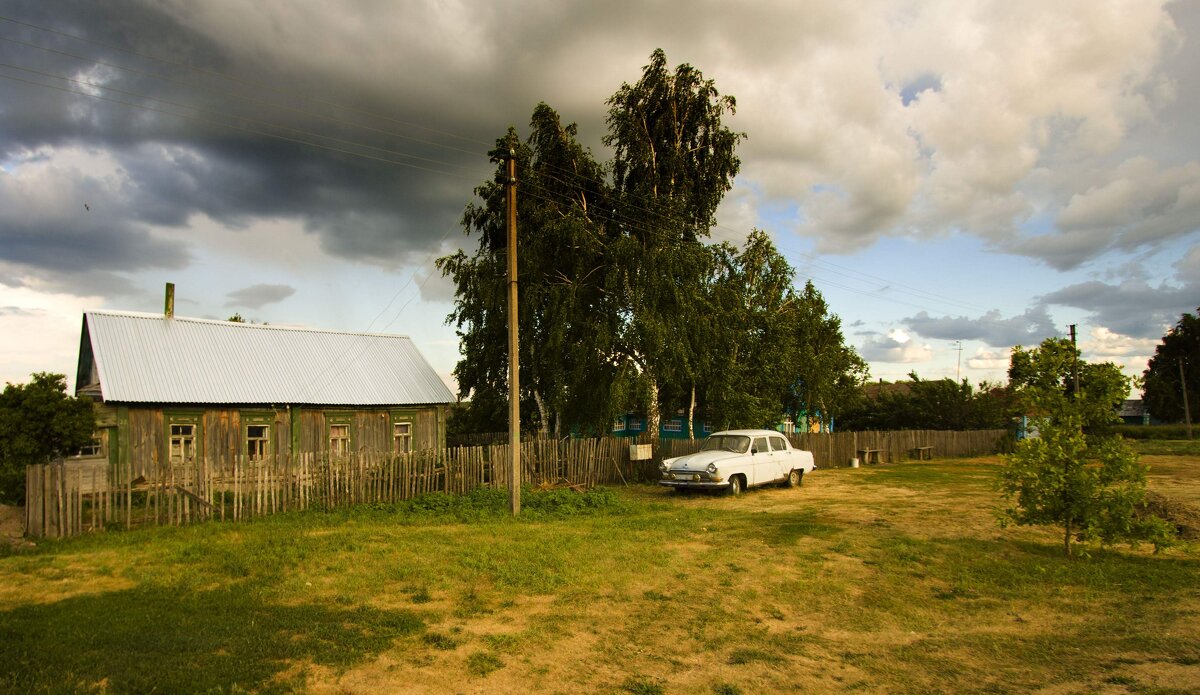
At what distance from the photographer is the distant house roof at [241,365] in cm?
1855

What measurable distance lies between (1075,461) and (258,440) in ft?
66.9

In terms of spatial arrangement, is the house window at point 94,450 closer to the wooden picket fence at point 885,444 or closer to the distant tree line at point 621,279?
the distant tree line at point 621,279

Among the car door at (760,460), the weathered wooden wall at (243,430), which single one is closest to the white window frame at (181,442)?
the weathered wooden wall at (243,430)

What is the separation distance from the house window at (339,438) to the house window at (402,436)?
5.30 feet

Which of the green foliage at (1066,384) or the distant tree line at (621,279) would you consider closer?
the green foliage at (1066,384)

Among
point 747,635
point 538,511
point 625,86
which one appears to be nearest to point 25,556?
point 538,511

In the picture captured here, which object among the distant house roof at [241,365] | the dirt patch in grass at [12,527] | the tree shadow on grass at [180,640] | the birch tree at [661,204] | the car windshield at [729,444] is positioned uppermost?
the birch tree at [661,204]

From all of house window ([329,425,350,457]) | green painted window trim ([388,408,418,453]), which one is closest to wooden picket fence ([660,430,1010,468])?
green painted window trim ([388,408,418,453])

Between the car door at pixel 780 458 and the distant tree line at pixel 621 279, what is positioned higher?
the distant tree line at pixel 621 279

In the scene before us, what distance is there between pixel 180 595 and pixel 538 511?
724 cm

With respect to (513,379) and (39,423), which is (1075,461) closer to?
(513,379)

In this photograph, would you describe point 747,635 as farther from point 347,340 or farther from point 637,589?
point 347,340

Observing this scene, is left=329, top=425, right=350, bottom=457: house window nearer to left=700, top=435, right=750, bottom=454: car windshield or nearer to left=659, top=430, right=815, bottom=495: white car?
left=659, top=430, right=815, bottom=495: white car

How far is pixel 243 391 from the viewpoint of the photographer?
65.0 ft
